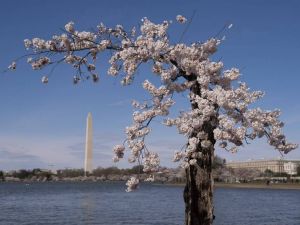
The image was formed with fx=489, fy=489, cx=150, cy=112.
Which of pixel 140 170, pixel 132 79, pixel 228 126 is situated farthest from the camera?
pixel 132 79

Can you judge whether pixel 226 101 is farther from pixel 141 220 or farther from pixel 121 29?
pixel 141 220

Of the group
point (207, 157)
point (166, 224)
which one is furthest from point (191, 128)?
point (166, 224)

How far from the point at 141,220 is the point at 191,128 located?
29.4 m

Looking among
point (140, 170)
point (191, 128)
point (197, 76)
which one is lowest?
point (140, 170)

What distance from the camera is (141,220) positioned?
36969mm

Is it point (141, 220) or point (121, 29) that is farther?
point (141, 220)

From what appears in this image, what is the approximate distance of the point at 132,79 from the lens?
33.0 feet

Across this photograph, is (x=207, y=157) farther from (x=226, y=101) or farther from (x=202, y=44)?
(x=202, y=44)

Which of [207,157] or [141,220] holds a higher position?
[207,157]

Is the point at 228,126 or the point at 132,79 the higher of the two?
the point at 132,79

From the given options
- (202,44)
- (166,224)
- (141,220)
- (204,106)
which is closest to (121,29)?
(202,44)

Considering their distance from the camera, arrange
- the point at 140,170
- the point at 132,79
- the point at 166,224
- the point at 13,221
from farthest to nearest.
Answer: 1. the point at 13,221
2. the point at 166,224
3. the point at 132,79
4. the point at 140,170

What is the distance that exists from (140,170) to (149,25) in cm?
286

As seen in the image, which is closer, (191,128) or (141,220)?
(191,128)
